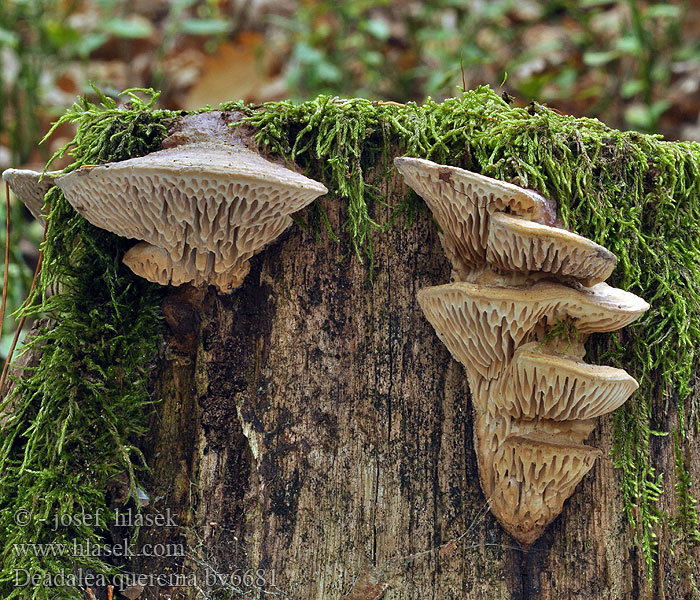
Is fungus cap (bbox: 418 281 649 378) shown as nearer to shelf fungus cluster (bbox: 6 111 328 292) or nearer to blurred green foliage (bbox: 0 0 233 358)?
shelf fungus cluster (bbox: 6 111 328 292)

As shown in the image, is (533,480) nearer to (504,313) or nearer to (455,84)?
(504,313)

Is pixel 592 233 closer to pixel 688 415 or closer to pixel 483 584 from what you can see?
pixel 688 415

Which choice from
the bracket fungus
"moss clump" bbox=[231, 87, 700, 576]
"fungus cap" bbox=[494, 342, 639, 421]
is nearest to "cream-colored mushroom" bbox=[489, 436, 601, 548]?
"fungus cap" bbox=[494, 342, 639, 421]

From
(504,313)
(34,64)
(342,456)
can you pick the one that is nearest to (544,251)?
(504,313)

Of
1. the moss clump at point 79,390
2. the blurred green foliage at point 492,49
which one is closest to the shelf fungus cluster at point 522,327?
the moss clump at point 79,390

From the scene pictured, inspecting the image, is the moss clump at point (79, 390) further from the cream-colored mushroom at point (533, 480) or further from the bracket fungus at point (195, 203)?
the cream-colored mushroom at point (533, 480)

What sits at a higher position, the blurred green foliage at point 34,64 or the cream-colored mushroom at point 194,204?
the blurred green foliage at point 34,64

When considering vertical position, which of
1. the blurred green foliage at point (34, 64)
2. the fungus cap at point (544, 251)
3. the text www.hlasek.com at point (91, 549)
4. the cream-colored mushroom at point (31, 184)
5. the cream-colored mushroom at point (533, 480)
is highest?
the blurred green foliage at point (34, 64)
